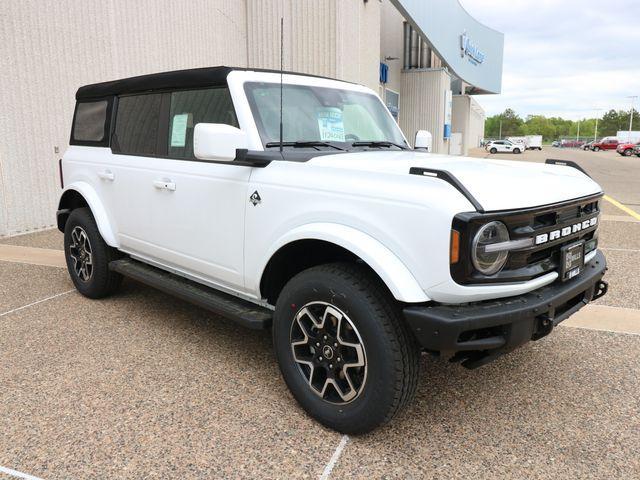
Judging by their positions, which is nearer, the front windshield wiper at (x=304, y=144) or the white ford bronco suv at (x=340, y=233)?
the white ford bronco suv at (x=340, y=233)

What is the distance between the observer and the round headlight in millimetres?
2328

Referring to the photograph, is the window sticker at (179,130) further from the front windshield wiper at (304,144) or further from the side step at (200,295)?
the side step at (200,295)

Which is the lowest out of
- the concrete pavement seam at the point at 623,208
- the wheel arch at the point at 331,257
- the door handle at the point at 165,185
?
the concrete pavement seam at the point at 623,208

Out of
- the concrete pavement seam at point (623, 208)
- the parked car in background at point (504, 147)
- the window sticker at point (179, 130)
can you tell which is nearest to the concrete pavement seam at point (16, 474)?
the window sticker at point (179, 130)

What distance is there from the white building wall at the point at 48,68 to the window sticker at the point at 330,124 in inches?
247

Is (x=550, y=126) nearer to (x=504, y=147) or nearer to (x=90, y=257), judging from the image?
(x=504, y=147)

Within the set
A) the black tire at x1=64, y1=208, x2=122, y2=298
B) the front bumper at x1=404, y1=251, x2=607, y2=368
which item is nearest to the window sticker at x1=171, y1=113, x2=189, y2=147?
the black tire at x1=64, y1=208, x2=122, y2=298

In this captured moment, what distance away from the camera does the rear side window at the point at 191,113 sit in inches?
136

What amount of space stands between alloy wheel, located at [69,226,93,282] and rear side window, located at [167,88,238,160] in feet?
5.00

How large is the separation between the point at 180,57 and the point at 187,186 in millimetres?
8694

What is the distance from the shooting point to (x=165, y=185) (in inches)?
148

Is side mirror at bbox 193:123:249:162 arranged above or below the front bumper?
above

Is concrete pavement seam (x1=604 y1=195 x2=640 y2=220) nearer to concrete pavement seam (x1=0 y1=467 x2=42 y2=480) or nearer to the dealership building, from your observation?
the dealership building

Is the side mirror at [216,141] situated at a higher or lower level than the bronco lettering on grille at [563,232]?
higher
